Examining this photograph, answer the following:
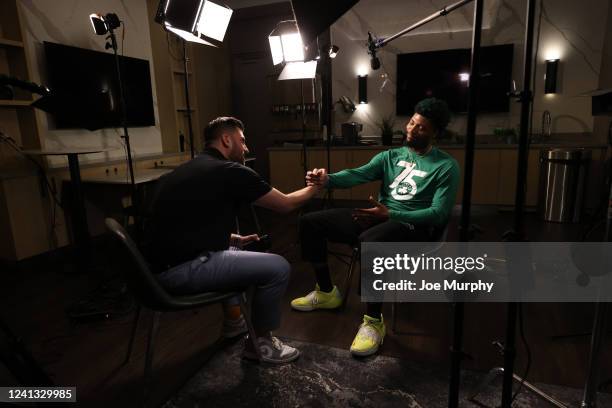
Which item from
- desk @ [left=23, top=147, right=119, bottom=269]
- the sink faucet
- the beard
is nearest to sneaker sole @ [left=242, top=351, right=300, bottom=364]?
the beard

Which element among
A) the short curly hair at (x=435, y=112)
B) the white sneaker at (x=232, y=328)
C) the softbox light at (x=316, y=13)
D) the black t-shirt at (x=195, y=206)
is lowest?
the white sneaker at (x=232, y=328)

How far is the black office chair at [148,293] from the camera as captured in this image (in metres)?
1.28

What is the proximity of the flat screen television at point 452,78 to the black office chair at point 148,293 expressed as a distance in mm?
3974

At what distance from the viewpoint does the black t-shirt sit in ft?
5.00

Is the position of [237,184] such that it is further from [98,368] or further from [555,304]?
[555,304]

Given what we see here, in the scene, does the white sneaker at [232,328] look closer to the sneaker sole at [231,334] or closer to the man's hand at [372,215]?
the sneaker sole at [231,334]

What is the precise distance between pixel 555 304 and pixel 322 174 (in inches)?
61.6

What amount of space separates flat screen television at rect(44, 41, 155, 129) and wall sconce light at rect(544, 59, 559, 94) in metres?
4.45

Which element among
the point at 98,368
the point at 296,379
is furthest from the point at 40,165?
the point at 296,379

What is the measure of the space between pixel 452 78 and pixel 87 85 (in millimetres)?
3873

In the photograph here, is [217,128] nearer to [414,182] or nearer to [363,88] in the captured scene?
[414,182]

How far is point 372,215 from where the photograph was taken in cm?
194

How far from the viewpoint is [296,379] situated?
1615 millimetres

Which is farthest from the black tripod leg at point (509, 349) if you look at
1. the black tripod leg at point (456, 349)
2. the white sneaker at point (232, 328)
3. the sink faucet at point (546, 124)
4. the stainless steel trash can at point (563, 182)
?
the sink faucet at point (546, 124)
